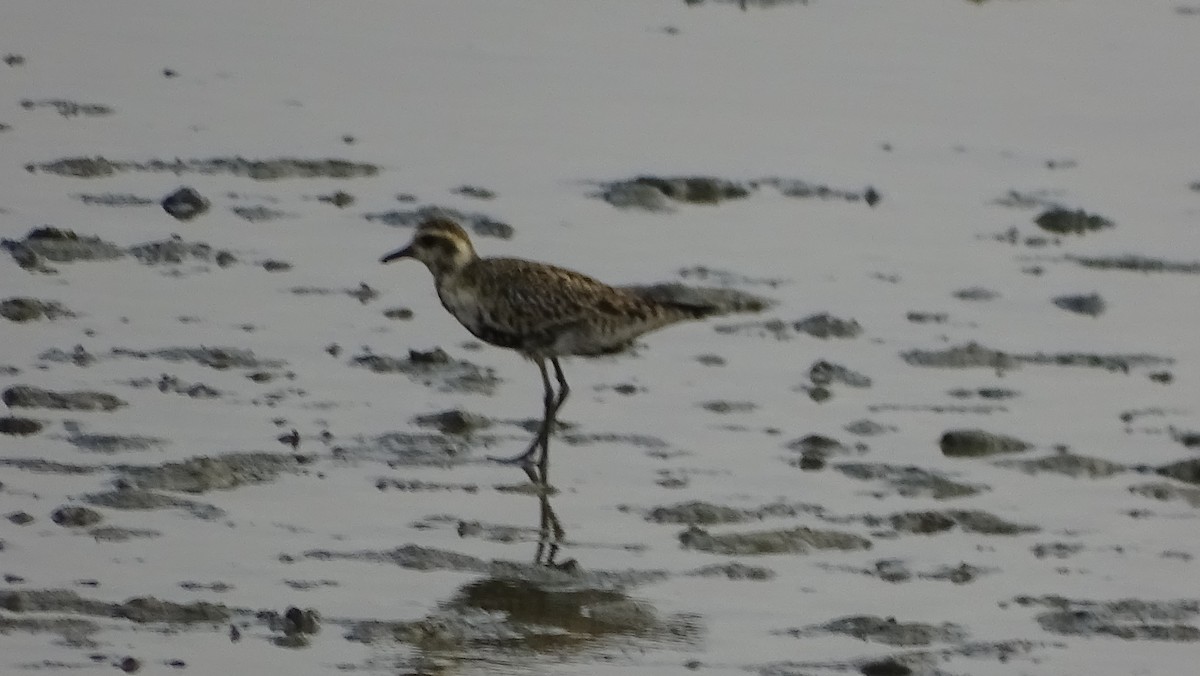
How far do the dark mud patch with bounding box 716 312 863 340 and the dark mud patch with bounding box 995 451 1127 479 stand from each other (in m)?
2.09

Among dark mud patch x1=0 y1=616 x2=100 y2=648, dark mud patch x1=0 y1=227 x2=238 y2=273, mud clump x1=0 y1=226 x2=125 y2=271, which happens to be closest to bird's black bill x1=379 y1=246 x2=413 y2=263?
dark mud patch x1=0 y1=227 x2=238 y2=273

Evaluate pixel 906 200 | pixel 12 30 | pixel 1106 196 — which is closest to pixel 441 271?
pixel 906 200

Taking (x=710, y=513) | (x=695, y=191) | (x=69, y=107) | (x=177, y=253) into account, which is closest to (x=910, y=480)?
(x=710, y=513)

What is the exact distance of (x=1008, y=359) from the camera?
1435 centimetres

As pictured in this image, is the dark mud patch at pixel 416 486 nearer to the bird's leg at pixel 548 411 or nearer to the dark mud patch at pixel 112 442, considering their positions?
the bird's leg at pixel 548 411

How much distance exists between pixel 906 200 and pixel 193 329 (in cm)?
560

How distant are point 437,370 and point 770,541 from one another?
8.72ft

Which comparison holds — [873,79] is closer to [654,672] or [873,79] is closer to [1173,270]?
[1173,270]

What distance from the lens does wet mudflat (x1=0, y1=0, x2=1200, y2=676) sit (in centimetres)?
1035

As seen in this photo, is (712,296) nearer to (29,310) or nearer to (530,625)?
(29,310)

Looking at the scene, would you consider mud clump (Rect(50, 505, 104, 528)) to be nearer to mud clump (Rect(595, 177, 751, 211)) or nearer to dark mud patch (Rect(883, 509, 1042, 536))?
dark mud patch (Rect(883, 509, 1042, 536))

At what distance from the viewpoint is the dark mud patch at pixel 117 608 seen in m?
9.73

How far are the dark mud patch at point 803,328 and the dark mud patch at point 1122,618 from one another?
3.89 metres

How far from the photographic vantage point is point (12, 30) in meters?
20.1
